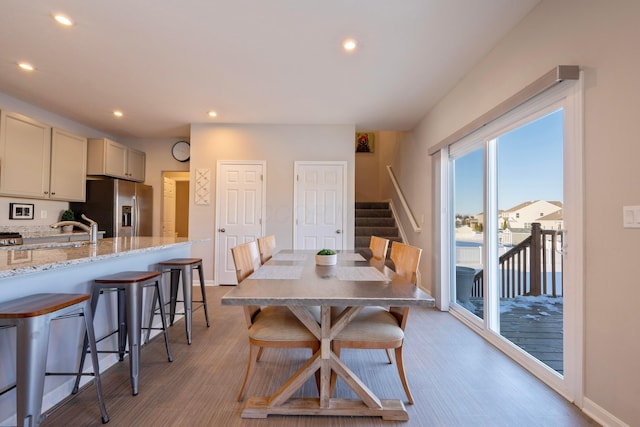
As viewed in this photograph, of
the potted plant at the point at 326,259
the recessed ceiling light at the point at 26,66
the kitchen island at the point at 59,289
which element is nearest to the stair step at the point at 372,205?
the potted plant at the point at 326,259

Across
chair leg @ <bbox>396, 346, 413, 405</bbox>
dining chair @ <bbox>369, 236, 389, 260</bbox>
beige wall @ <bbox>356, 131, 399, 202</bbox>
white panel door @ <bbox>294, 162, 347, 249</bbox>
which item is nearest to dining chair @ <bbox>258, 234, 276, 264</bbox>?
dining chair @ <bbox>369, 236, 389, 260</bbox>

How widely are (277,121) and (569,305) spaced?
4056 millimetres

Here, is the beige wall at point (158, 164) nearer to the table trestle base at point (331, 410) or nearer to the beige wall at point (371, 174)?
the beige wall at point (371, 174)

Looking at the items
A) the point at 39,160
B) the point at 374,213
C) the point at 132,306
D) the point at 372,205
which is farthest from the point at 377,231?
the point at 39,160

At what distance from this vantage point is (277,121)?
4.61 m

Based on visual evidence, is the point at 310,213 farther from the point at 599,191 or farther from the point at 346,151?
the point at 599,191

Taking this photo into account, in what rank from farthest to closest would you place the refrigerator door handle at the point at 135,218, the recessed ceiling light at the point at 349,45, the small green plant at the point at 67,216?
the refrigerator door handle at the point at 135,218 < the small green plant at the point at 67,216 < the recessed ceiling light at the point at 349,45

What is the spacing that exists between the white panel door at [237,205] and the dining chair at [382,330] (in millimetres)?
3148

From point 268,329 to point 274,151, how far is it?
3493 mm

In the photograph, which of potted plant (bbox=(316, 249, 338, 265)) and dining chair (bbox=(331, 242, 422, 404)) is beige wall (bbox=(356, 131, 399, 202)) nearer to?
potted plant (bbox=(316, 249, 338, 265))

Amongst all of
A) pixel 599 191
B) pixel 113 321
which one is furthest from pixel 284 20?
pixel 113 321

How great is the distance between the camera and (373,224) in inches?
233

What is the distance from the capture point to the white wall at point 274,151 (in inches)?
187

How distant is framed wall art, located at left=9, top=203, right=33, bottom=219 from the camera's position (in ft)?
12.3
